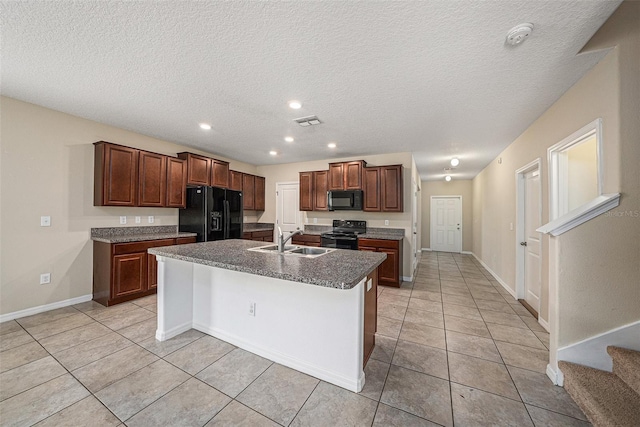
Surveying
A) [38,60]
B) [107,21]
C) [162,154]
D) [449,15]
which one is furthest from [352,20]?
[162,154]

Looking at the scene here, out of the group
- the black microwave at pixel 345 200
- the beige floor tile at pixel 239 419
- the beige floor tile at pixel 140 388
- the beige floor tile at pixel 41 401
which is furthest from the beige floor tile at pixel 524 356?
the beige floor tile at pixel 41 401

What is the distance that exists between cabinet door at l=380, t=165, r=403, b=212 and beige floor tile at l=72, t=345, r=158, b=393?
392cm

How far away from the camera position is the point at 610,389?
4.97 ft

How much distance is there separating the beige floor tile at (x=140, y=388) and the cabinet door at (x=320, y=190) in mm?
3676

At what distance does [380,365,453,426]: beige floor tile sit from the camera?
5.02 feet

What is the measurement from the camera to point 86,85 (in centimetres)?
237

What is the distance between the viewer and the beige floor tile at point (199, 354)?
1.97m

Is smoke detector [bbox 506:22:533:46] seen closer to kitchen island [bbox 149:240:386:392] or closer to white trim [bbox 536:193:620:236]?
white trim [bbox 536:193:620:236]

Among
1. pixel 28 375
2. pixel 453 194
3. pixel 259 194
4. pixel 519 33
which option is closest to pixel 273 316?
pixel 28 375

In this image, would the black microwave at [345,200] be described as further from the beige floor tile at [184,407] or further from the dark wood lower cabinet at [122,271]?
the beige floor tile at [184,407]

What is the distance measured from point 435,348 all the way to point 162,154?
4575 mm

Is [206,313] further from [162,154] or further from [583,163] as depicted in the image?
[583,163]

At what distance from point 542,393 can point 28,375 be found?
150 inches

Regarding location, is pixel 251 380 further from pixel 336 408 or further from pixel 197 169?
pixel 197 169
